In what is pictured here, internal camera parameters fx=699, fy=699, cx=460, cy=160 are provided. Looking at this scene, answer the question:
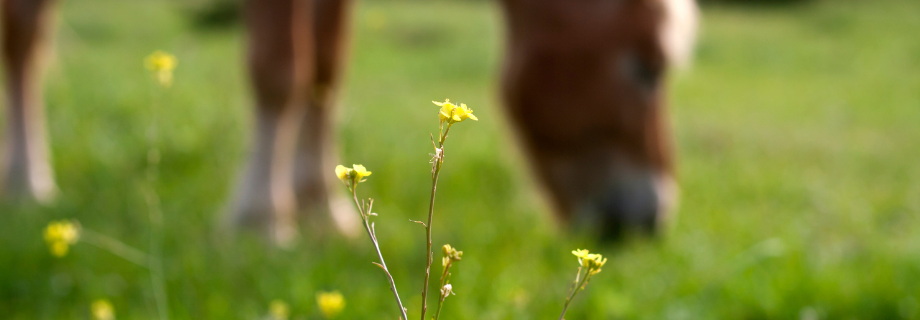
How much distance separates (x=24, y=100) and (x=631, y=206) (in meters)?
2.74

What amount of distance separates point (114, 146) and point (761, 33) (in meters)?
13.4

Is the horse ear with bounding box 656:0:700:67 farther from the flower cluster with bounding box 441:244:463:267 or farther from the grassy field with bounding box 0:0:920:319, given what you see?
the flower cluster with bounding box 441:244:463:267

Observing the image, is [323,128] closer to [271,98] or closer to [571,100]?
[271,98]

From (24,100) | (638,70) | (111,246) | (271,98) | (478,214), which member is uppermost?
(638,70)

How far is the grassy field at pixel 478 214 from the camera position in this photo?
187cm

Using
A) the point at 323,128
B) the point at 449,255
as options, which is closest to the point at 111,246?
the point at 323,128

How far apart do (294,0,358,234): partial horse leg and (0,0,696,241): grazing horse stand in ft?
0.68

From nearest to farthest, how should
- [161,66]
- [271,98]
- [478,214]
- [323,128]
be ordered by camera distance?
[161,66] < [271,98] < [478,214] < [323,128]

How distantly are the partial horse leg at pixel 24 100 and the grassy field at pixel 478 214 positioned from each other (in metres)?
0.16

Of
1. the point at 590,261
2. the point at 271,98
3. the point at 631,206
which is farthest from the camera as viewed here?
the point at 271,98

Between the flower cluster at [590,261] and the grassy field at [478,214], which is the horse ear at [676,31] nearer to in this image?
the grassy field at [478,214]

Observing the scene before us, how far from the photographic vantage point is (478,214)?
10.3ft

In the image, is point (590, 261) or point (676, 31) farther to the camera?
point (676, 31)

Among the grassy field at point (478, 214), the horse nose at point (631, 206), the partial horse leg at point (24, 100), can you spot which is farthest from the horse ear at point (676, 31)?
the partial horse leg at point (24, 100)
